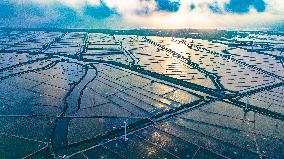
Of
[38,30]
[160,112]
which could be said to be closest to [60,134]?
[160,112]

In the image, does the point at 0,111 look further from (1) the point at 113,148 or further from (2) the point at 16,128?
(1) the point at 113,148

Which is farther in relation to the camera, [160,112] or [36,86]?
[36,86]

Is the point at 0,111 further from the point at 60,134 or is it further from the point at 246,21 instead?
the point at 246,21

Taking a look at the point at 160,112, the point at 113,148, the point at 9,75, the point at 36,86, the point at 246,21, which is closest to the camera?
the point at 113,148

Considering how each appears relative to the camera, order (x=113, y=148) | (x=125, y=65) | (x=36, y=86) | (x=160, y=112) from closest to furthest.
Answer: (x=113, y=148) < (x=160, y=112) < (x=36, y=86) < (x=125, y=65)

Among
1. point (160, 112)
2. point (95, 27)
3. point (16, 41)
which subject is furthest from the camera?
point (95, 27)

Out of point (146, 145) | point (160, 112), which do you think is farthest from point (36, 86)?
point (146, 145)
